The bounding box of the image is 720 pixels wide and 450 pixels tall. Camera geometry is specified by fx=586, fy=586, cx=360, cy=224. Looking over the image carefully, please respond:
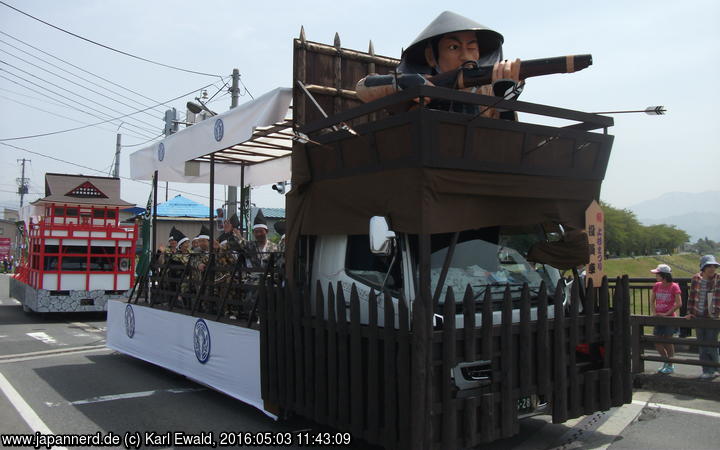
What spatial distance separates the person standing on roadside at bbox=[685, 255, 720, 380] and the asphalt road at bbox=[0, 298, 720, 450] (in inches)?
29.5

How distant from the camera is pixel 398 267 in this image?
15.0 feet

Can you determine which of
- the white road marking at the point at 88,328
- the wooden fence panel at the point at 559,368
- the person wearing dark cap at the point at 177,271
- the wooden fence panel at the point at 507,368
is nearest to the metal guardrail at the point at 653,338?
the wooden fence panel at the point at 559,368

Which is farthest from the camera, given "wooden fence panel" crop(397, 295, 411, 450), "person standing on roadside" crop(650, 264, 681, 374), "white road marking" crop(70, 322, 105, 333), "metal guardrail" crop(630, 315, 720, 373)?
"white road marking" crop(70, 322, 105, 333)

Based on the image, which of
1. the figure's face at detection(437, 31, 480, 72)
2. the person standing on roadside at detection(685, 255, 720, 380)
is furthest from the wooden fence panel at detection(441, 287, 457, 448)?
the person standing on roadside at detection(685, 255, 720, 380)

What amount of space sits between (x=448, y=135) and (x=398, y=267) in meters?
1.11

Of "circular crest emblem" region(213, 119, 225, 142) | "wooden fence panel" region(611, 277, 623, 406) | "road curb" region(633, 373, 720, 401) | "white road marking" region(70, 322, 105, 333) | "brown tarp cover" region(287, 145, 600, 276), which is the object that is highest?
"circular crest emblem" region(213, 119, 225, 142)

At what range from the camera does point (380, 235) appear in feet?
13.2

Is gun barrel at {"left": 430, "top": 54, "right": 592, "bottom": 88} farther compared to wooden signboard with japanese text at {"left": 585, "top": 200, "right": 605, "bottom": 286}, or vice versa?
wooden signboard with japanese text at {"left": 585, "top": 200, "right": 605, "bottom": 286}

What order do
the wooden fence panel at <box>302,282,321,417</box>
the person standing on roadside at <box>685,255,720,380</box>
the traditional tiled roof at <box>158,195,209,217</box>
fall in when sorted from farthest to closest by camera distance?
1. the traditional tiled roof at <box>158,195,209,217</box>
2. the person standing on roadside at <box>685,255,720,380</box>
3. the wooden fence panel at <box>302,282,321,417</box>

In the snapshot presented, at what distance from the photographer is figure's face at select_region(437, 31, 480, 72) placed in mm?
5387

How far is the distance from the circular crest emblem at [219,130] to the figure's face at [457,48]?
267 cm

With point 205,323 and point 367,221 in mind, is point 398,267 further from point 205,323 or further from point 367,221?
point 205,323

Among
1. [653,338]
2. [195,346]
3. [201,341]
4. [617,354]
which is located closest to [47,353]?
[195,346]

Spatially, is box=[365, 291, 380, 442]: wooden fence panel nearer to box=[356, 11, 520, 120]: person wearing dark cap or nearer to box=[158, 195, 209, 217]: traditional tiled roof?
box=[356, 11, 520, 120]: person wearing dark cap
